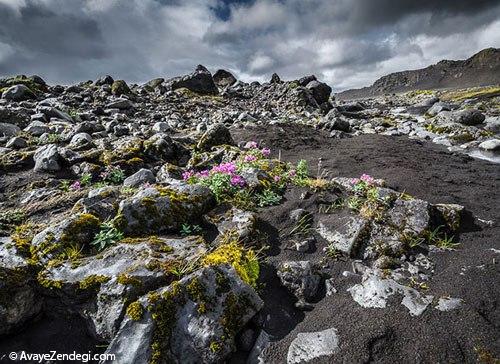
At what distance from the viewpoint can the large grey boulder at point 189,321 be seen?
3168mm

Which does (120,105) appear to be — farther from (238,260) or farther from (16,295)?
(238,260)

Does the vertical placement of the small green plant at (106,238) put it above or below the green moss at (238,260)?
above

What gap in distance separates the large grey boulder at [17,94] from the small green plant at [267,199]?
2258cm

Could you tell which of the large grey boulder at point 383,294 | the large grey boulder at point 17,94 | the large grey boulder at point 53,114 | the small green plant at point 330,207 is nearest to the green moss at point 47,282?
the large grey boulder at point 383,294

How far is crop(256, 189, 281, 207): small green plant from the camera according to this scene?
21.4 ft

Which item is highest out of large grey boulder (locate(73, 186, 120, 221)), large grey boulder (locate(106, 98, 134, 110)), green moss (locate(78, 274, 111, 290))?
large grey boulder (locate(106, 98, 134, 110))

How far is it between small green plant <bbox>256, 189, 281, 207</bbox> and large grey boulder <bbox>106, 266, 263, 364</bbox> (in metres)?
2.92

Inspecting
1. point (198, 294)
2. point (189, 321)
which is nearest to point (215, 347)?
point (189, 321)

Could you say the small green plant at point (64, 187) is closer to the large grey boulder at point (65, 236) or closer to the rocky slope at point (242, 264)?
the rocky slope at point (242, 264)

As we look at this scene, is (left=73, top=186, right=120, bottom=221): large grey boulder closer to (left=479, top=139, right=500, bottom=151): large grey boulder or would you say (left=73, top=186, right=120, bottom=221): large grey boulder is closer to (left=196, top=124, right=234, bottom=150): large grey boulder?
(left=196, top=124, right=234, bottom=150): large grey boulder

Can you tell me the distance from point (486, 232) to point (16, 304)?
26.2 ft

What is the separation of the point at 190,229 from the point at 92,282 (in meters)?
1.95

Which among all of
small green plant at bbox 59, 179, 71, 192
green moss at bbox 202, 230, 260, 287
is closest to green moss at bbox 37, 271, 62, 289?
green moss at bbox 202, 230, 260, 287

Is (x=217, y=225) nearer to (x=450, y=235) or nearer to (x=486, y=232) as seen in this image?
(x=450, y=235)
